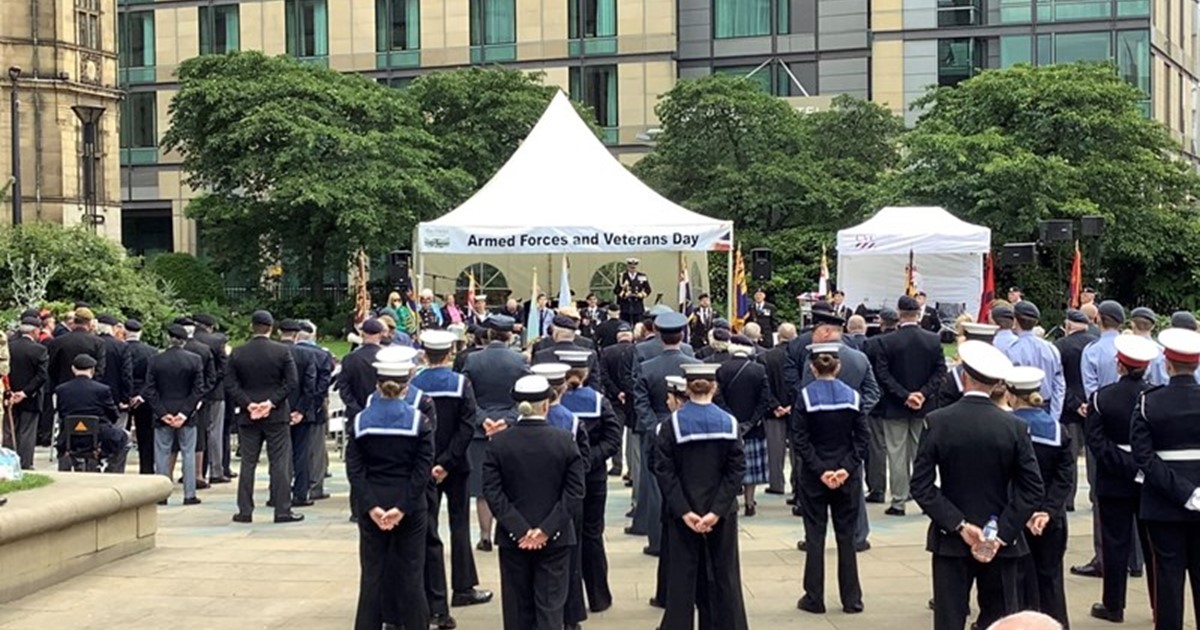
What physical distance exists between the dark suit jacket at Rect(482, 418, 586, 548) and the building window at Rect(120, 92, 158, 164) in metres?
55.3

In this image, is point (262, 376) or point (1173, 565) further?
point (262, 376)

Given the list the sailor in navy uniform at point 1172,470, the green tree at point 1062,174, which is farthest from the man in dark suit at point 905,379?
the green tree at point 1062,174

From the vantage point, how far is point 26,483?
35.3ft

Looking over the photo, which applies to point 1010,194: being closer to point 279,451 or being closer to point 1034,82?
point 1034,82

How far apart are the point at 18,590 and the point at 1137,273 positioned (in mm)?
34429

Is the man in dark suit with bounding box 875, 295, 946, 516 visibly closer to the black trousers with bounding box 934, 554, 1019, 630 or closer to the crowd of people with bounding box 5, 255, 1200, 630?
the crowd of people with bounding box 5, 255, 1200, 630

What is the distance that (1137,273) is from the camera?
123 ft

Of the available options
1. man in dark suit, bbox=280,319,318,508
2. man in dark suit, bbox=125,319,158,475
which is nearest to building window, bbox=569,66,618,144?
man in dark suit, bbox=125,319,158,475

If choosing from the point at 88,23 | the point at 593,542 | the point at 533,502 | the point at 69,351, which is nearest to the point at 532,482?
the point at 533,502

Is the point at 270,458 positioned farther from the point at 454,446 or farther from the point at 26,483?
the point at 454,446

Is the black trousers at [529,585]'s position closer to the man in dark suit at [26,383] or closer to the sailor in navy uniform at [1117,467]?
the sailor in navy uniform at [1117,467]

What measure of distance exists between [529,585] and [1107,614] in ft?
13.0

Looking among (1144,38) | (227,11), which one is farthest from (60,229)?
(1144,38)

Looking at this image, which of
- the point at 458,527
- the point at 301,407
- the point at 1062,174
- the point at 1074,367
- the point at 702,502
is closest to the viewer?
the point at 702,502
